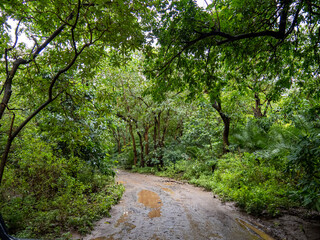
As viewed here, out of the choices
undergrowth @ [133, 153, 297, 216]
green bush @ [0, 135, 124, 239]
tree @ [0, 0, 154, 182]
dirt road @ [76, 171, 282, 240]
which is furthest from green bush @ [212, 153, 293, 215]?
tree @ [0, 0, 154, 182]

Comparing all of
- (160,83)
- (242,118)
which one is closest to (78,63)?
(160,83)

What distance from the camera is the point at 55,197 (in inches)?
176

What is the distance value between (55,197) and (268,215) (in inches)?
205

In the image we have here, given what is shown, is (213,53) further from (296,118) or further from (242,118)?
(242,118)

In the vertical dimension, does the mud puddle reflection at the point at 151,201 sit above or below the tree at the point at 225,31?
below

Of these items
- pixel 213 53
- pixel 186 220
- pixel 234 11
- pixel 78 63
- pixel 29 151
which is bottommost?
pixel 186 220

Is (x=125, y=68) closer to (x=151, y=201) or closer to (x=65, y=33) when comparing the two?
(x=65, y=33)

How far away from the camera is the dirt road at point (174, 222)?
13.0ft

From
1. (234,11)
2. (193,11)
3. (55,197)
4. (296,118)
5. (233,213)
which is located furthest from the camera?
(296,118)

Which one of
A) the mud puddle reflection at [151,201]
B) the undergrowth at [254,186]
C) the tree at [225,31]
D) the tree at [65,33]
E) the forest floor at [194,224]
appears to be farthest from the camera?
the mud puddle reflection at [151,201]

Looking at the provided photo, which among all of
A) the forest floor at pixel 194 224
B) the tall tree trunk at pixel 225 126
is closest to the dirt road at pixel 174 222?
the forest floor at pixel 194 224

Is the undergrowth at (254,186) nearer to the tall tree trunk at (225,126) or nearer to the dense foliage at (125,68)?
the dense foliage at (125,68)

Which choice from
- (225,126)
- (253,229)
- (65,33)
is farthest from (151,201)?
(225,126)

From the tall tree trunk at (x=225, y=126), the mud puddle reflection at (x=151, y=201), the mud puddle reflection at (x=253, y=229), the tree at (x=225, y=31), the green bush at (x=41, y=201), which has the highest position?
the tree at (x=225, y=31)
